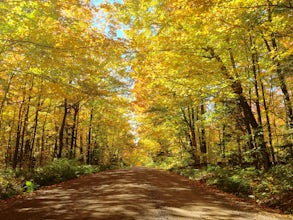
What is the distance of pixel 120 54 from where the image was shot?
34.7 ft

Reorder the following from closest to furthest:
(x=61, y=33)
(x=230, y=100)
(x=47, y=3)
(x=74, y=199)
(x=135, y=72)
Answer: (x=74, y=199) < (x=47, y=3) < (x=61, y=33) < (x=135, y=72) < (x=230, y=100)

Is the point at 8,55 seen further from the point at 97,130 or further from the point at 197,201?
the point at 97,130

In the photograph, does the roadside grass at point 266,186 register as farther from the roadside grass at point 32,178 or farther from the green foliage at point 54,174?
the roadside grass at point 32,178

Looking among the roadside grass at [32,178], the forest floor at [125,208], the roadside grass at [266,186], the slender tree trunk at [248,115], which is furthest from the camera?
the slender tree trunk at [248,115]

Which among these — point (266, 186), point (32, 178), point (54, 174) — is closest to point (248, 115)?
point (266, 186)

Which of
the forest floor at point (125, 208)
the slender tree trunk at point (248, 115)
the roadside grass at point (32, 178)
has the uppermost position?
the slender tree trunk at point (248, 115)

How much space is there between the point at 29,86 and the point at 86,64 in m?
7.24

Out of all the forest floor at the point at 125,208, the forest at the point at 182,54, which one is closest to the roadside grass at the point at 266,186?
the forest at the point at 182,54

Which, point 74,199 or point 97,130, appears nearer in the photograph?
point 74,199

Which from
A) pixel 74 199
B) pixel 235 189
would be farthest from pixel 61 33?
pixel 235 189

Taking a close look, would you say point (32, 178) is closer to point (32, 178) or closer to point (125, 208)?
point (32, 178)

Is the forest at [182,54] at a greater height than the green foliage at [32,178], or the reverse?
the forest at [182,54]

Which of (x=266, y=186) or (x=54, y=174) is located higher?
(x=54, y=174)

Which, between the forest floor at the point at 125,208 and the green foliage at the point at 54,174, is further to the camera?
the green foliage at the point at 54,174
